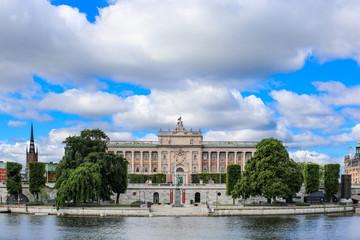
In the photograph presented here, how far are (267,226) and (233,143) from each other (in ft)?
292

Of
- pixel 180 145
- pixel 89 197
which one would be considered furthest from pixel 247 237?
pixel 180 145

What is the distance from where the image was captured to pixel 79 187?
78438 mm

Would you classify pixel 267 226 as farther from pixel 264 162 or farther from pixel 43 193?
pixel 43 193

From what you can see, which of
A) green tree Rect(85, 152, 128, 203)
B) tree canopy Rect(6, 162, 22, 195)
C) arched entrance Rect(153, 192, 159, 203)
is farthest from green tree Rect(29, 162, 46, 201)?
arched entrance Rect(153, 192, 159, 203)

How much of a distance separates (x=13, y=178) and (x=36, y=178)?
5.86 metres

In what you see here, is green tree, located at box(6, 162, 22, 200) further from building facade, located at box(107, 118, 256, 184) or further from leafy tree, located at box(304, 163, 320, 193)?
leafy tree, located at box(304, 163, 320, 193)

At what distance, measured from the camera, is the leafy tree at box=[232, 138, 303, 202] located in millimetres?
82188

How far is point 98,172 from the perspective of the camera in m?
82.7

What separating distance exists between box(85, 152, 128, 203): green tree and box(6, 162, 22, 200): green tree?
71.7 ft

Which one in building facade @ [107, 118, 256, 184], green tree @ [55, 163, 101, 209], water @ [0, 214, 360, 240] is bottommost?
water @ [0, 214, 360, 240]

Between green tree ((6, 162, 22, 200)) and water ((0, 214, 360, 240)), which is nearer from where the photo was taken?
water ((0, 214, 360, 240))

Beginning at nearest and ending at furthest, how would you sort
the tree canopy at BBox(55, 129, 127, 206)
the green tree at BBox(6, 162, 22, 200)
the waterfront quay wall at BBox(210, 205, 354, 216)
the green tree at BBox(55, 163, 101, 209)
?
1. the green tree at BBox(55, 163, 101, 209)
2. the waterfront quay wall at BBox(210, 205, 354, 216)
3. the tree canopy at BBox(55, 129, 127, 206)
4. the green tree at BBox(6, 162, 22, 200)

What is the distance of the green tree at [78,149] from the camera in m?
90.2

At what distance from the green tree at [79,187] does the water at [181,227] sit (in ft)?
13.7
